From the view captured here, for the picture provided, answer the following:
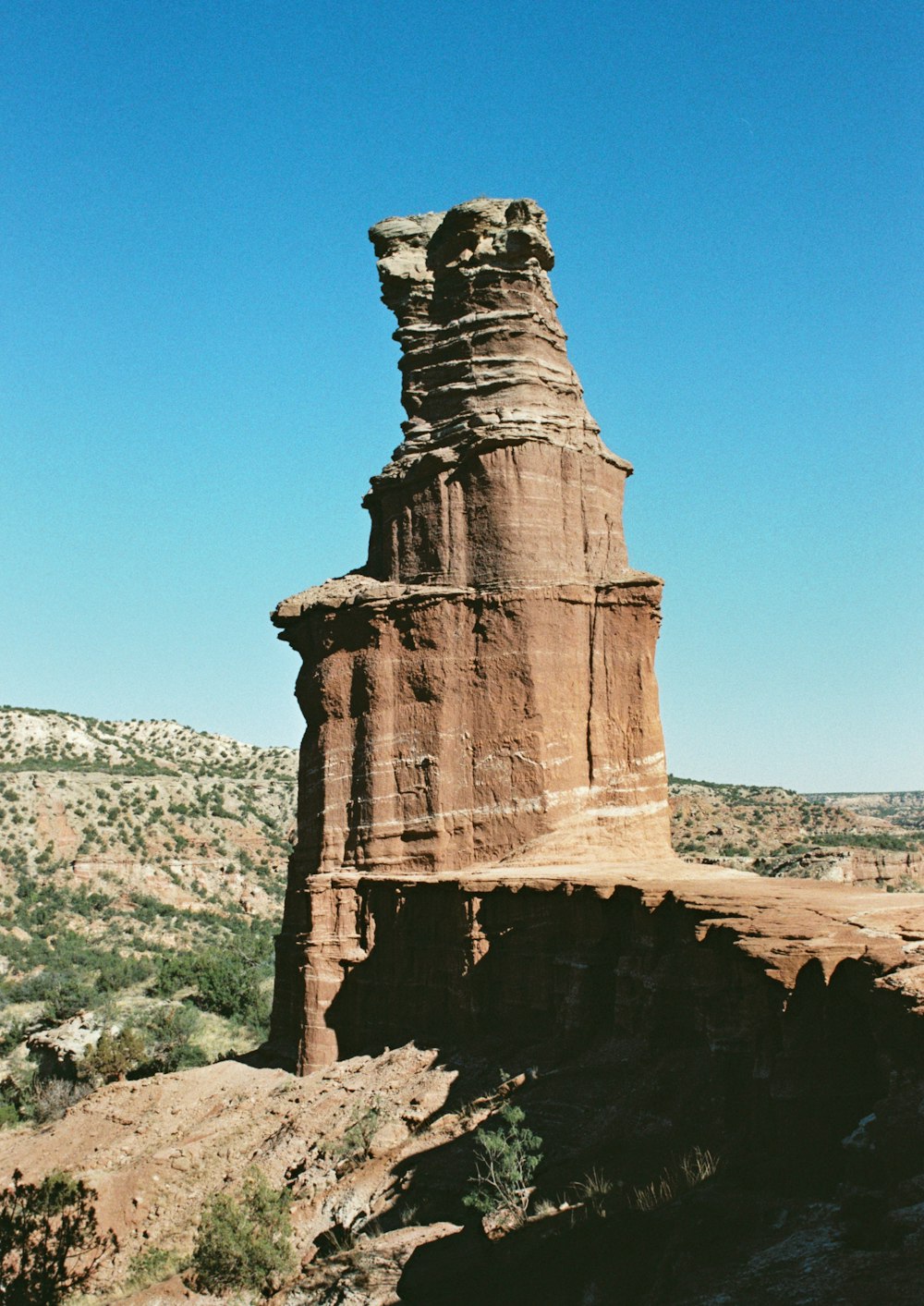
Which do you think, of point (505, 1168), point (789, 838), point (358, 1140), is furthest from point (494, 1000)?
point (789, 838)

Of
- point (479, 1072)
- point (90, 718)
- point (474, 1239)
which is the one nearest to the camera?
point (474, 1239)

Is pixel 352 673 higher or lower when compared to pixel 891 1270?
higher

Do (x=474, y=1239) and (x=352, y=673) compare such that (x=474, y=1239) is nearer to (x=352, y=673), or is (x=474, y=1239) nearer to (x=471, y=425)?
(x=352, y=673)

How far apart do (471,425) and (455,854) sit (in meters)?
10.5

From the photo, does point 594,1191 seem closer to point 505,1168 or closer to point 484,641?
point 505,1168

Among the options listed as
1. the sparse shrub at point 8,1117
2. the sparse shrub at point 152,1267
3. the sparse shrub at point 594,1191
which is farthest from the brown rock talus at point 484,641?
the sparse shrub at point 8,1117

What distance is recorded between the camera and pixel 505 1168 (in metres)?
16.9

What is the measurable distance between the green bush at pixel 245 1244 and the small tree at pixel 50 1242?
8.17 ft

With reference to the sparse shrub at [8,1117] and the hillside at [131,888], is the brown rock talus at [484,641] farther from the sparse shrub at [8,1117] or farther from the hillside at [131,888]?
the hillside at [131,888]

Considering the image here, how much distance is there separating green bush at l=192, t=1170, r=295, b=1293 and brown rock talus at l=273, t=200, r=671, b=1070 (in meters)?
8.17

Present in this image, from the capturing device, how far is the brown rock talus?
27453 mm

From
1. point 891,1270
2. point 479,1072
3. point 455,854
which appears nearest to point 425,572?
point 455,854

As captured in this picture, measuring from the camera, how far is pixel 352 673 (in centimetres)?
2905

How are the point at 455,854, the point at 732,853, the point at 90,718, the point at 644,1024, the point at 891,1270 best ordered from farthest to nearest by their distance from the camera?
the point at 90,718 → the point at 732,853 → the point at 455,854 → the point at 644,1024 → the point at 891,1270
